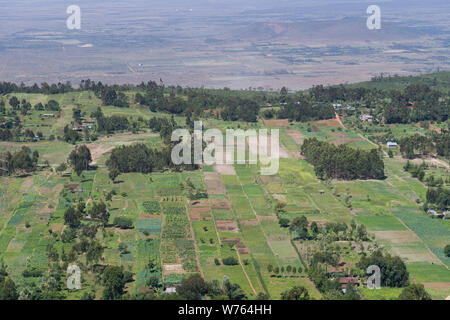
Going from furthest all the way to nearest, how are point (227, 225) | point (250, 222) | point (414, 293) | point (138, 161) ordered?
point (138, 161) → point (250, 222) → point (227, 225) → point (414, 293)

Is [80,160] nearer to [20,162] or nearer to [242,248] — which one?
[20,162]

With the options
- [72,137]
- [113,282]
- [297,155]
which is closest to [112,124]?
[72,137]

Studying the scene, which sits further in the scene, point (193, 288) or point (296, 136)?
point (296, 136)

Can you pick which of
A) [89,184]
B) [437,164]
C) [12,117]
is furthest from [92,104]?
[437,164]

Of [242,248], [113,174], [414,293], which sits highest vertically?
[113,174]

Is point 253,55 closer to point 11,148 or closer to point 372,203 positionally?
point 11,148

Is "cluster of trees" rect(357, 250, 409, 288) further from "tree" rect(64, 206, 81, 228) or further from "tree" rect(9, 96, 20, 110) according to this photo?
"tree" rect(9, 96, 20, 110)
